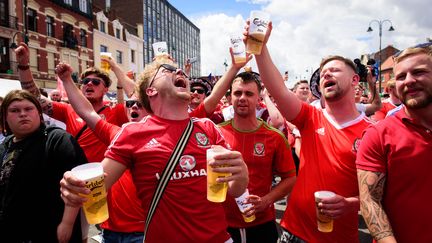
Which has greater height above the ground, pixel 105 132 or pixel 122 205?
pixel 105 132

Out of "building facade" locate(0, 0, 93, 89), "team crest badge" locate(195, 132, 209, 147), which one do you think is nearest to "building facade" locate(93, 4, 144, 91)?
"building facade" locate(0, 0, 93, 89)

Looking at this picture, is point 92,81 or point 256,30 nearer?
point 256,30

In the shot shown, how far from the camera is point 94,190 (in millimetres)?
1827

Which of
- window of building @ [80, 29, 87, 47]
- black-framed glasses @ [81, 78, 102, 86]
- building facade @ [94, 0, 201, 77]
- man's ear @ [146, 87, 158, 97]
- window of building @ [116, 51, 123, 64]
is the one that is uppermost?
building facade @ [94, 0, 201, 77]

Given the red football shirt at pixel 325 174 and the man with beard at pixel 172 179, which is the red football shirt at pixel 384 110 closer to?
the red football shirt at pixel 325 174

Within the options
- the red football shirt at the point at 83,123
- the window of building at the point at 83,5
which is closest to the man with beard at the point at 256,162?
the red football shirt at the point at 83,123

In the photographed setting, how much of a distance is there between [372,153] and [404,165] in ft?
0.59

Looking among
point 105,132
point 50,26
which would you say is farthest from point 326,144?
point 50,26

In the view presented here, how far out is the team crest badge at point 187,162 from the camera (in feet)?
7.02

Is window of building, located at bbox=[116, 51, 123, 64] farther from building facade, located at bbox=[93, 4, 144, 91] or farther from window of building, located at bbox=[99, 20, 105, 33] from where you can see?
window of building, located at bbox=[99, 20, 105, 33]

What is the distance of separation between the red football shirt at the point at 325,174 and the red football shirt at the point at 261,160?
1.39 ft

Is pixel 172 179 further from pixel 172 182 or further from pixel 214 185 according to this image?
pixel 214 185

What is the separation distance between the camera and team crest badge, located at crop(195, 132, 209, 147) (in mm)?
2269

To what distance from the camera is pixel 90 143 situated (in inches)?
154
